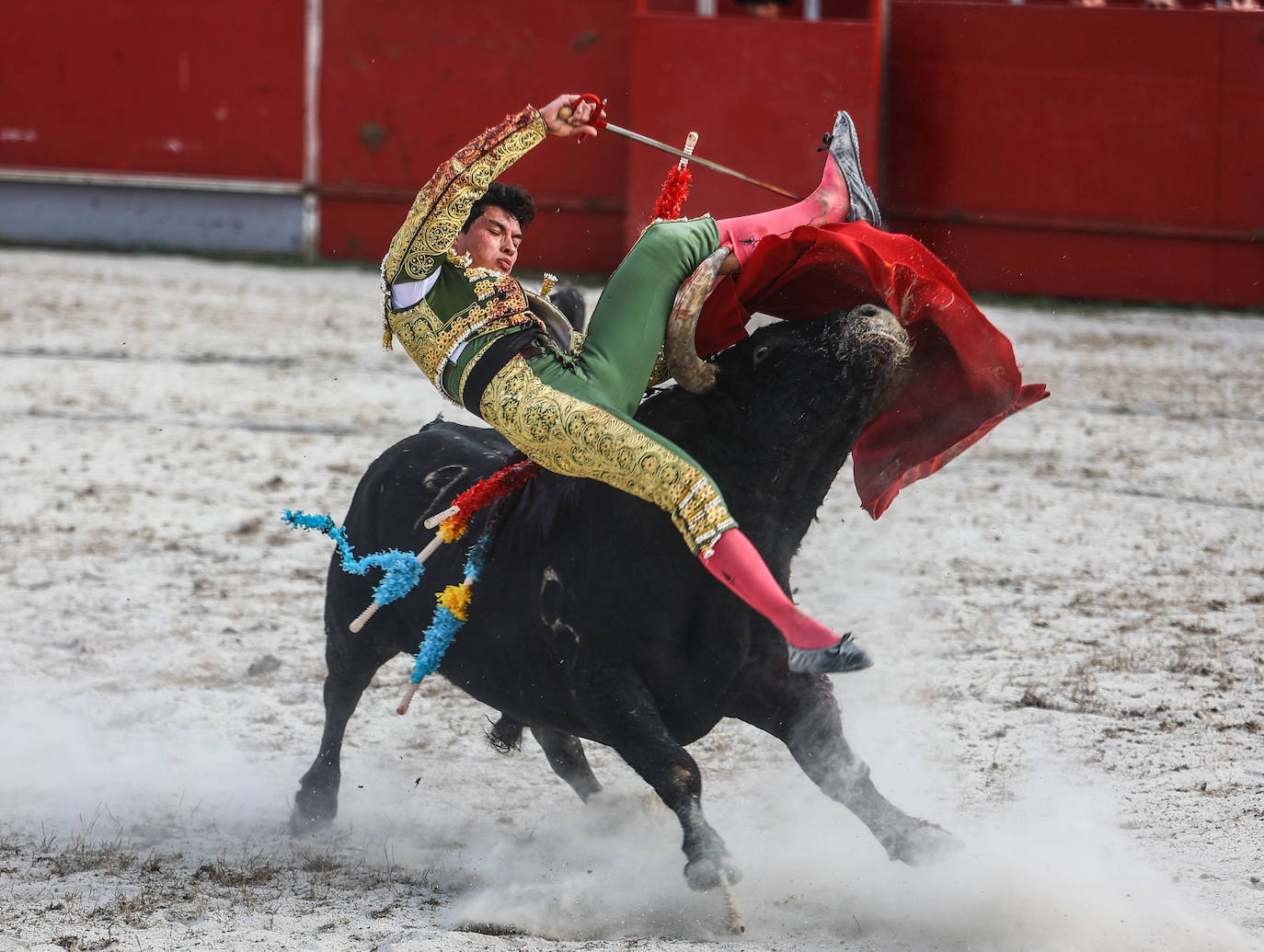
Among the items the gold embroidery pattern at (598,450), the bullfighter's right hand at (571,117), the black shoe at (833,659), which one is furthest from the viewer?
the bullfighter's right hand at (571,117)

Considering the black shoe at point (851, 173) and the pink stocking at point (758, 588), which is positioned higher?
the black shoe at point (851, 173)

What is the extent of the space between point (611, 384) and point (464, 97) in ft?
32.7

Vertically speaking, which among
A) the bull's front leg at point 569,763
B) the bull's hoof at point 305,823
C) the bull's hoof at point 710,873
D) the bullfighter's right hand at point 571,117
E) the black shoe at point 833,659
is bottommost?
the bull's hoof at point 305,823

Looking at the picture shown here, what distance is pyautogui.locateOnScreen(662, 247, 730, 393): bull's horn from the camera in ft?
9.82

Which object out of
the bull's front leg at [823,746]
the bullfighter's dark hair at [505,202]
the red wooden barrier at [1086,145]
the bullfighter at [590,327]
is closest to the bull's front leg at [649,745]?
the bull's front leg at [823,746]

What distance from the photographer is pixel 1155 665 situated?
472cm

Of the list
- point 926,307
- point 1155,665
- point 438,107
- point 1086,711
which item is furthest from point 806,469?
point 438,107

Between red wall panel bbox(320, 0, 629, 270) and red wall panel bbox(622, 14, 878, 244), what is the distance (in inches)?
37.7

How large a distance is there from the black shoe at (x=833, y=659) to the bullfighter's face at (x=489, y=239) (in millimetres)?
1066

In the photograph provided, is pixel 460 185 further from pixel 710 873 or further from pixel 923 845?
pixel 923 845

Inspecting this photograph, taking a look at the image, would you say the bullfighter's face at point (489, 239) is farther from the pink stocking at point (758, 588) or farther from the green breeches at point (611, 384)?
the pink stocking at point (758, 588)

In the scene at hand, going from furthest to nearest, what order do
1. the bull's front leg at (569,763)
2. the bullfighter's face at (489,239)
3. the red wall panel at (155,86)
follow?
1. the red wall panel at (155,86)
2. the bull's front leg at (569,763)
3. the bullfighter's face at (489,239)

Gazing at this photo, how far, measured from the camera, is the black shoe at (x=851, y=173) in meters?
3.24

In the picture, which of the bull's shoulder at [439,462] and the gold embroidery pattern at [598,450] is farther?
the bull's shoulder at [439,462]
